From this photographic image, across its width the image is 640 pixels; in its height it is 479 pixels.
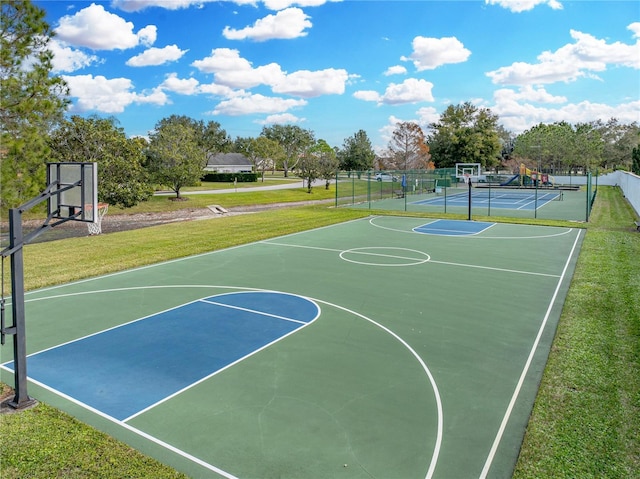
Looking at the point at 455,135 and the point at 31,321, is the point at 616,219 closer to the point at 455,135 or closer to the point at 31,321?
the point at 31,321

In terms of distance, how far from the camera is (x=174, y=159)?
33438mm

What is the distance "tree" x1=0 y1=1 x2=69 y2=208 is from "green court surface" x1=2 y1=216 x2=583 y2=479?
5734 mm

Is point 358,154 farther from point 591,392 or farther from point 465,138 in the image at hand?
point 591,392

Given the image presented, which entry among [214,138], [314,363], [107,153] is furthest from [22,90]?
[214,138]

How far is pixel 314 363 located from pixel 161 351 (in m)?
2.19

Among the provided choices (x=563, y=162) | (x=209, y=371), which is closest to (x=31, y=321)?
(x=209, y=371)

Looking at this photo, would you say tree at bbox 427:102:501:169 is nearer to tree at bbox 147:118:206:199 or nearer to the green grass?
tree at bbox 147:118:206:199

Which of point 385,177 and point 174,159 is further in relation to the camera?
point 385,177

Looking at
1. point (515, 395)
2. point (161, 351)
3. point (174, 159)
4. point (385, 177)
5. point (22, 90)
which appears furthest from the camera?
point (385, 177)

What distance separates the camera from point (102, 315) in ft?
28.5

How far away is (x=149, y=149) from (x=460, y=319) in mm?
29671

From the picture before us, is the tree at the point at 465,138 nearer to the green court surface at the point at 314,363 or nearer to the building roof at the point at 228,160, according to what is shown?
the building roof at the point at 228,160

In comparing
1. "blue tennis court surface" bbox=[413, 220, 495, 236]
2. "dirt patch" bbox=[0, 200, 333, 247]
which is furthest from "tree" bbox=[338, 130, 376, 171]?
"blue tennis court surface" bbox=[413, 220, 495, 236]

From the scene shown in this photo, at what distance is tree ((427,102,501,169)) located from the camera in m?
58.9
